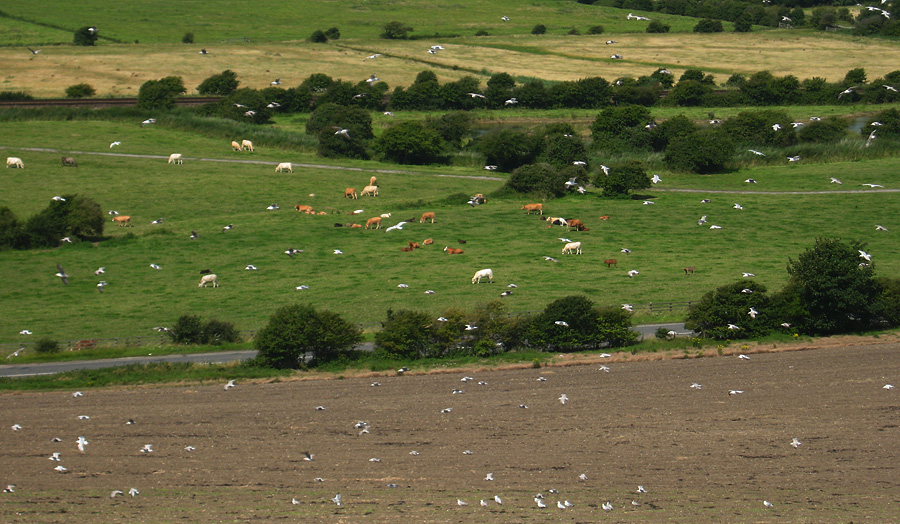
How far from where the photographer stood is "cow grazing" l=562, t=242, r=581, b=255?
6328cm

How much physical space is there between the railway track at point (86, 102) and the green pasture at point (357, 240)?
16.4 metres

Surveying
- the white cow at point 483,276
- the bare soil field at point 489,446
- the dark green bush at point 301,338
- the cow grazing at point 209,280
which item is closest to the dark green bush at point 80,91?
the cow grazing at point 209,280

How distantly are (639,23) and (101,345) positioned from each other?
169250mm

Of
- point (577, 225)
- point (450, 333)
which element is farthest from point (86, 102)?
point (450, 333)

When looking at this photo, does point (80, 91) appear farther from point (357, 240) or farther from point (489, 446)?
point (489, 446)

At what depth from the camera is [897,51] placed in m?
161

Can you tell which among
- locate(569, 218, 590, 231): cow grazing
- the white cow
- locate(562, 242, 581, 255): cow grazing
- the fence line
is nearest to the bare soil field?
the fence line

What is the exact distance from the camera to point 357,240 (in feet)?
224

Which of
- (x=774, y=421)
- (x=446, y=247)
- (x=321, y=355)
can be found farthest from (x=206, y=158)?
(x=774, y=421)

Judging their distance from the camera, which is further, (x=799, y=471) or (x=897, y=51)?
(x=897, y=51)

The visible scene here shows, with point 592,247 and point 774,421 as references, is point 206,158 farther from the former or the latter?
point 774,421

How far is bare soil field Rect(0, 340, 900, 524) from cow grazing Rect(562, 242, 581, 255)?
20.9 meters

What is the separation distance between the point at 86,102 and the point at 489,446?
334 feet

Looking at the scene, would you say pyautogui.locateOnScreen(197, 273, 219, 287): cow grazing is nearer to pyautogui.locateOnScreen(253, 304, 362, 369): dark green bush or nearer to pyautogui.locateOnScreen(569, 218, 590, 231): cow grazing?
pyautogui.locateOnScreen(253, 304, 362, 369): dark green bush
